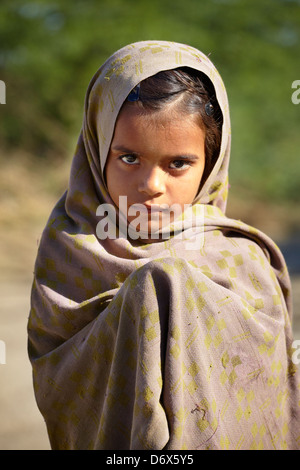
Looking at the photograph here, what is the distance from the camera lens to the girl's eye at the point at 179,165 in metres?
2.01

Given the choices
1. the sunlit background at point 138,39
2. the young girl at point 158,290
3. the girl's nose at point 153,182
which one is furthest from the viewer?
the sunlit background at point 138,39

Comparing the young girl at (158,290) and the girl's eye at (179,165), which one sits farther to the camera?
the girl's eye at (179,165)

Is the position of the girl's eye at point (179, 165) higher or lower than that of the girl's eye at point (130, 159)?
lower

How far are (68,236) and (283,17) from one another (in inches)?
320

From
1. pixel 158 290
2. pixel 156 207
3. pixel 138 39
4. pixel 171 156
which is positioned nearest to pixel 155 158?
pixel 171 156

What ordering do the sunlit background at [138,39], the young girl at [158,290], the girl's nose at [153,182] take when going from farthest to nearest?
the sunlit background at [138,39]
the girl's nose at [153,182]
the young girl at [158,290]

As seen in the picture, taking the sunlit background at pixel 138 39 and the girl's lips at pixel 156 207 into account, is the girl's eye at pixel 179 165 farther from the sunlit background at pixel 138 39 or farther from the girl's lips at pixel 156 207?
the sunlit background at pixel 138 39

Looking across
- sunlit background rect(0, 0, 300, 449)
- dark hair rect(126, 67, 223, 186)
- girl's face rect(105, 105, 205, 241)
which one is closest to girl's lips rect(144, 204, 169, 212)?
girl's face rect(105, 105, 205, 241)

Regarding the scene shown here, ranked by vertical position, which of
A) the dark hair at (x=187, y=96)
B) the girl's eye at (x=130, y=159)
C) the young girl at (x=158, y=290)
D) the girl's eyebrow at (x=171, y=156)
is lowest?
the young girl at (x=158, y=290)

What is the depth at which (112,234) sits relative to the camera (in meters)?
2.15

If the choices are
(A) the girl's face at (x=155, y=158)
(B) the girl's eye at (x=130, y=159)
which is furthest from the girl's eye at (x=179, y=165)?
(B) the girl's eye at (x=130, y=159)

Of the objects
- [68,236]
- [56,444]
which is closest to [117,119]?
[68,236]

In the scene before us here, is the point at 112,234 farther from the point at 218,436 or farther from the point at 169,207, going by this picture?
the point at 218,436

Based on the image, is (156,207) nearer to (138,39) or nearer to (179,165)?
(179,165)
